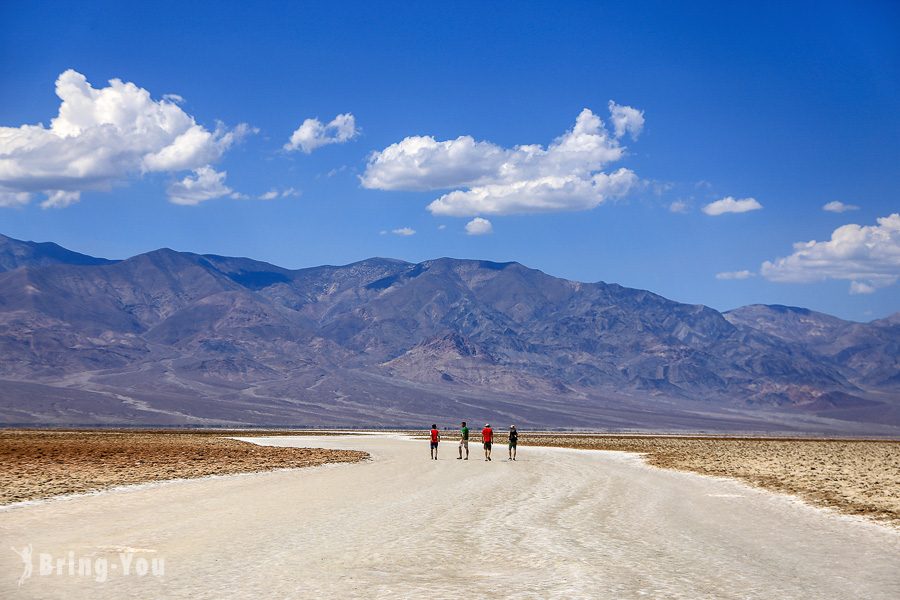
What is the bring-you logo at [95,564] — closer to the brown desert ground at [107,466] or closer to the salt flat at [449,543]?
the salt flat at [449,543]

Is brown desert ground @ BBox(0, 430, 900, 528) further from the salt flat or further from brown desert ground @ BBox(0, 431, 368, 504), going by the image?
the salt flat

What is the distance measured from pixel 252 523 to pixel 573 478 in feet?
58.3

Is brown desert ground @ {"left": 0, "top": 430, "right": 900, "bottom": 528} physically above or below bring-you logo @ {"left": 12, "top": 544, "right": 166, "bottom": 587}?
below

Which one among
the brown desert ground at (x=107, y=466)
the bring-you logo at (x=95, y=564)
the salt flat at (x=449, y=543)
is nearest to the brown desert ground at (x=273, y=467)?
the brown desert ground at (x=107, y=466)

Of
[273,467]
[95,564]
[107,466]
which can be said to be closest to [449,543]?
[95,564]

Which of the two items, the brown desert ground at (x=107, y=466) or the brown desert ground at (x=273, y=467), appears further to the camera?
the brown desert ground at (x=107, y=466)

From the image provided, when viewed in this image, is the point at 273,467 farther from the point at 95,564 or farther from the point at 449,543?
the point at 95,564

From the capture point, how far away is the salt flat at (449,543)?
1230 cm

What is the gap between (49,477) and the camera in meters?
30.0

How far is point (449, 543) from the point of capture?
1623 centimetres

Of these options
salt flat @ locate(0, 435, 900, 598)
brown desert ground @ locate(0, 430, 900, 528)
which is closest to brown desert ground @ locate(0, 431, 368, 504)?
brown desert ground @ locate(0, 430, 900, 528)

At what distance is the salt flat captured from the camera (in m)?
12.3

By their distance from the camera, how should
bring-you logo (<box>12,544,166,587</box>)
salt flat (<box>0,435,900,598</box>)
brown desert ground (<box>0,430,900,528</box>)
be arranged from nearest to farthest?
salt flat (<box>0,435,900,598</box>) < bring-you logo (<box>12,544,166,587</box>) < brown desert ground (<box>0,430,900,528</box>)

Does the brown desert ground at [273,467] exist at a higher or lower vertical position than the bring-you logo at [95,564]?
lower
